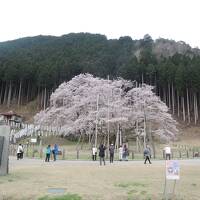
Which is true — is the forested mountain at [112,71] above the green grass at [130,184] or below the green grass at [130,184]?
above

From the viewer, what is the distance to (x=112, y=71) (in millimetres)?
65625

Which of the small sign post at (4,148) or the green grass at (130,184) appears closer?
the green grass at (130,184)

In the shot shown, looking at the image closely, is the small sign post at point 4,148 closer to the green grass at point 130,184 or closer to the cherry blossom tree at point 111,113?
the green grass at point 130,184

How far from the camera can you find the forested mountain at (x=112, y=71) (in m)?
51.5

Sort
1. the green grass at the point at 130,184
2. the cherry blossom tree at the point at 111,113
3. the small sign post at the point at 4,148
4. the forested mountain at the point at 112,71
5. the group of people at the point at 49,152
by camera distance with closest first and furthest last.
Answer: the green grass at the point at 130,184, the small sign post at the point at 4,148, the group of people at the point at 49,152, the cherry blossom tree at the point at 111,113, the forested mountain at the point at 112,71

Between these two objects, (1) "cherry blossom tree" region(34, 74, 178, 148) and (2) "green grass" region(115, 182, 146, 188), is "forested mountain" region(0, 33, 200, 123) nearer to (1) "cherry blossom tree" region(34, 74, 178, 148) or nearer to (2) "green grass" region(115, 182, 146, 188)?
(1) "cherry blossom tree" region(34, 74, 178, 148)

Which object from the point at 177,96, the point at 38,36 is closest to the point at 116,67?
the point at 177,96

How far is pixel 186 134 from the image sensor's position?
45.2 m

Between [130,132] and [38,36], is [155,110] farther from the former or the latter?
[38,36]

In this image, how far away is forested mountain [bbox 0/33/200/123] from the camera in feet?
169

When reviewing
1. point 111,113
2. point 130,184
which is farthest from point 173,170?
point 111,113

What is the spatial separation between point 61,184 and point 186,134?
126ft

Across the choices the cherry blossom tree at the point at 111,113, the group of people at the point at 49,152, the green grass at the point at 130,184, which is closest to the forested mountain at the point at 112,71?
the cherry blossom tree at the point at 111,113

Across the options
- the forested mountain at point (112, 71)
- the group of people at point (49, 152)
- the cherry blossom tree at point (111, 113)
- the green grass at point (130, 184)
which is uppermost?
the forested mountain at point (112, 71)
